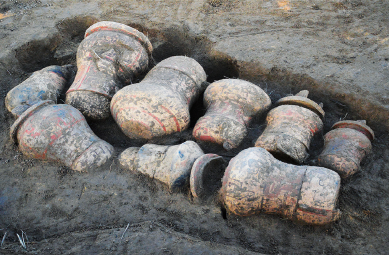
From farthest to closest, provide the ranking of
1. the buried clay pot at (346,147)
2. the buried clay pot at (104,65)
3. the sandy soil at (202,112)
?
1. the buried clay pot at (104,65)
2. the buried clay pot at (346,147)
3. the sandy soil at (202,112)

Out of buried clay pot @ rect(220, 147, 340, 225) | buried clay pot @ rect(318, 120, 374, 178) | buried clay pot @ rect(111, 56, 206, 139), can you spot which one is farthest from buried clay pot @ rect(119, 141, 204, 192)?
buried clay pot @ rect(318, 120, 374, 178)

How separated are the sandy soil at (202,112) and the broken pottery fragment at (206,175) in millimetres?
155

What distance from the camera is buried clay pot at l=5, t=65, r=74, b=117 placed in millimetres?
3766

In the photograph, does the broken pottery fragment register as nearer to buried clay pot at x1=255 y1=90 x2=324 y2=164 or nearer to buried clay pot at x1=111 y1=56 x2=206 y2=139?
buried clay pot at x1=255 y1=90 x2=324 y2=164

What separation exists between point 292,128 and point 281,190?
2.91 feet

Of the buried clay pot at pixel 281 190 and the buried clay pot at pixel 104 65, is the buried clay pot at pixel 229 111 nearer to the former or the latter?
the buried clay pot at pixel 281 190

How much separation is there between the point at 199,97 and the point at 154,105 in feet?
3.27

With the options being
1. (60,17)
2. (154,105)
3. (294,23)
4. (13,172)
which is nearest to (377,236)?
(154,105)

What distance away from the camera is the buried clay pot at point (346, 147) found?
297cm

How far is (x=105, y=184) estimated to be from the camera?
3.15m

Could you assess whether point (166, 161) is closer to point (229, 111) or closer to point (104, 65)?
point (229, 111)

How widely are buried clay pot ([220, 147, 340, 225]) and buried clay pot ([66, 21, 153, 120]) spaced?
210cm

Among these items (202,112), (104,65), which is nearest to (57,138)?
(104,65)

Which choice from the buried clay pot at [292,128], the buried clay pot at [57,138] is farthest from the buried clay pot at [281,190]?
the buried clay pot at [57,138]
